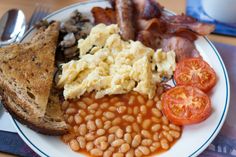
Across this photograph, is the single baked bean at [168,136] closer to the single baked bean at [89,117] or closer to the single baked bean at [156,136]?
the single baked bean at [156,136]

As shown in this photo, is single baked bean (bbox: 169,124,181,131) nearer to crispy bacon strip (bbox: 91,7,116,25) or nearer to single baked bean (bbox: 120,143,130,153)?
single baked bean (bbox: 120,143,130,153)

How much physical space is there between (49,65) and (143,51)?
44 cm

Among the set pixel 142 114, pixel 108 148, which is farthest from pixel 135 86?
pixel 108 148

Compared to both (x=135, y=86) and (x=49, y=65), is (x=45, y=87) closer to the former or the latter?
(x=49, y=65)

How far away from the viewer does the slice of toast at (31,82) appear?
5.21 ft

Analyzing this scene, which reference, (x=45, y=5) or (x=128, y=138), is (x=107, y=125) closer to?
(x=128, y=138)

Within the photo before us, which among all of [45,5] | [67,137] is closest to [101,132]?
[67,137]

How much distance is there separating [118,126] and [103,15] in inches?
26.5

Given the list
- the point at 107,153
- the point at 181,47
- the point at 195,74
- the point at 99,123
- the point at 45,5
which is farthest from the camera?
the point at 45,5

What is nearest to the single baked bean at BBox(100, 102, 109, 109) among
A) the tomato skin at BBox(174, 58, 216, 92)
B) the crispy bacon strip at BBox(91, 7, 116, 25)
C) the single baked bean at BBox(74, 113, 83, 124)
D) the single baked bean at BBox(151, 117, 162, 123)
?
the single baked bean at BBox(74, 113, 83, 124)

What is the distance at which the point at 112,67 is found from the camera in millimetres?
1794

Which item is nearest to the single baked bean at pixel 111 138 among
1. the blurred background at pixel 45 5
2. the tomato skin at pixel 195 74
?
the tomato skin at pixel 195 74

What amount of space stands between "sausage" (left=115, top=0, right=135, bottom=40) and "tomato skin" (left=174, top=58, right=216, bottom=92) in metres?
0.30

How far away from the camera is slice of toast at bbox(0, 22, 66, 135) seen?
159 centimetres
